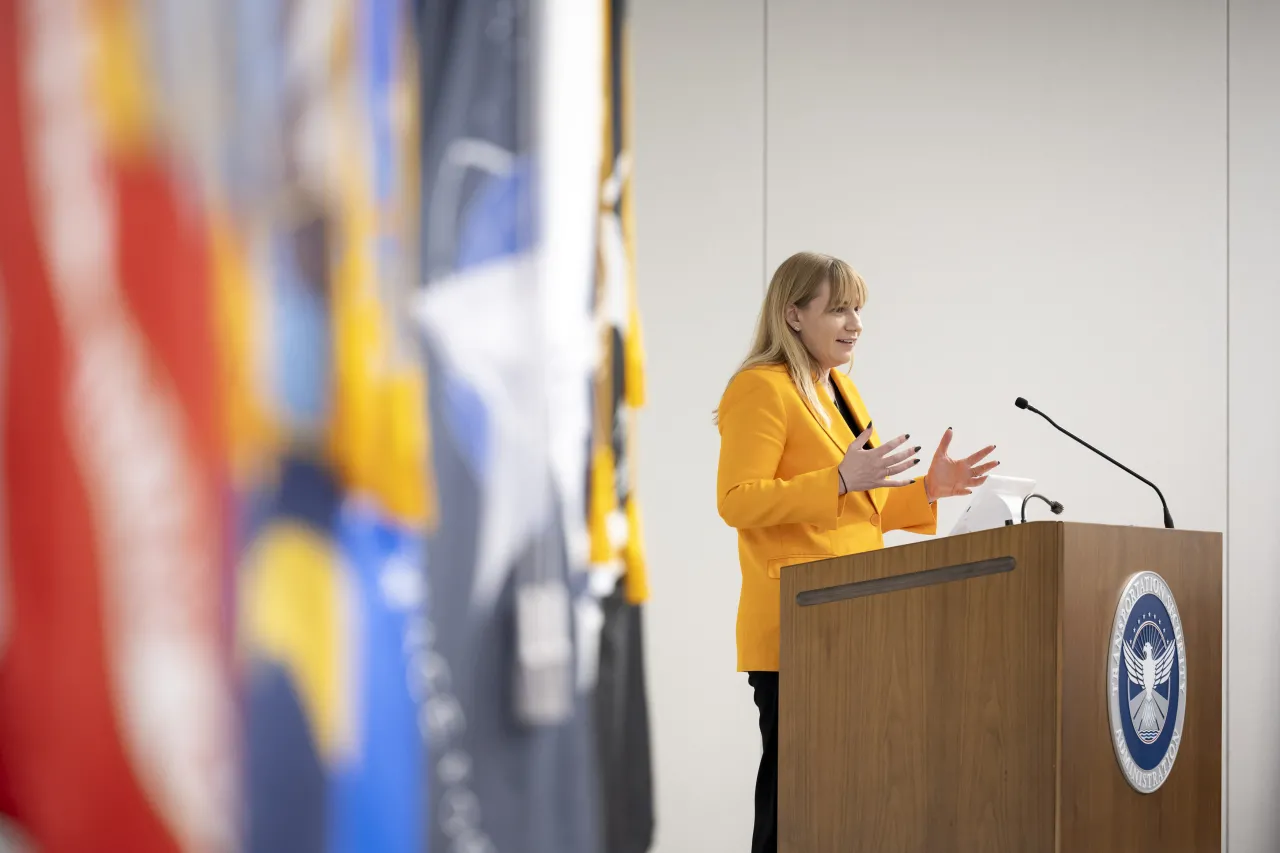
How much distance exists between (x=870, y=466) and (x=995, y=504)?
228mm

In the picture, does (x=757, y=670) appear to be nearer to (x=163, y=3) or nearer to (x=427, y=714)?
(x=427, y=714)

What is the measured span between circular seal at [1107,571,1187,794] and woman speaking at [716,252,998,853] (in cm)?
35

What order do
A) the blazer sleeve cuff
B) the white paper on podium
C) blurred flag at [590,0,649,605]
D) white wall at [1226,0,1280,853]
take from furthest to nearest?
white wall at [1226,0,1280,853], the blazer sleeve cuff, the white paper on podium, blurred flag at [590,0,649,605]

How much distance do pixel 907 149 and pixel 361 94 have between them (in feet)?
10.1

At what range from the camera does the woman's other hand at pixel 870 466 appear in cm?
177

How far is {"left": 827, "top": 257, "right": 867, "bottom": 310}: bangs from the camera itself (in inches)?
81.7

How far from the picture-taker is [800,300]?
2.10m

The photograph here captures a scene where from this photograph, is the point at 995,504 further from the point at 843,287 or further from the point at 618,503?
the point at 618,503

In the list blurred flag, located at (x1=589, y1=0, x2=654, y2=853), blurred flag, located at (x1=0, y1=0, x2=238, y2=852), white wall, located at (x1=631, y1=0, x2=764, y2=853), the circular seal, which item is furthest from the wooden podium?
white wall, located at (x1=631, y1=0, x2=764, y2=853)

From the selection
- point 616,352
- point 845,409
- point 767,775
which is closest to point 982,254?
point 845,409

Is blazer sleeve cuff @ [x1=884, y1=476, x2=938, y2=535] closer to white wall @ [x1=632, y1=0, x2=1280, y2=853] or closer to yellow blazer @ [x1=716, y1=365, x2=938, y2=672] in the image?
yellow blazer @ [x1=716, y1=365, x2=938, y2=672]

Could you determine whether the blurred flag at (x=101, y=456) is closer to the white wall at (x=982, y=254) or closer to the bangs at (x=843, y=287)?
the bangs at (x=843, y=287)

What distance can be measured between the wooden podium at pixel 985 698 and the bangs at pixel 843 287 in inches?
19.6

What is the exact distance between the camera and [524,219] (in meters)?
0.79
